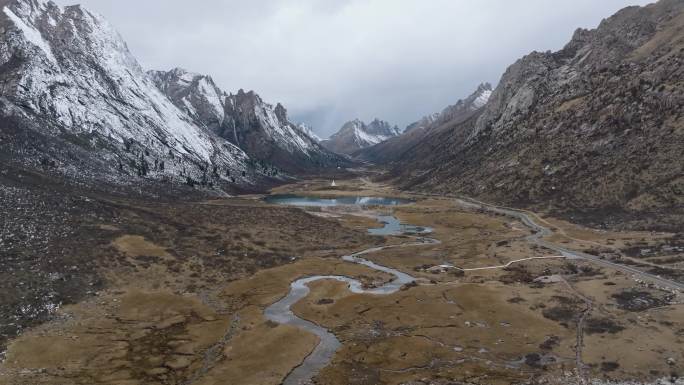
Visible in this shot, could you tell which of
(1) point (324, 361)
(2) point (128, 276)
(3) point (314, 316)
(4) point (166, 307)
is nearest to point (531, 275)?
(3) point (314, 316)

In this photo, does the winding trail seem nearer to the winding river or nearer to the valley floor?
the valley floor

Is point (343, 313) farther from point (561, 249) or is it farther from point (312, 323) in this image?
point (561, 249)

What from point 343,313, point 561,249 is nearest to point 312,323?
point 343,313

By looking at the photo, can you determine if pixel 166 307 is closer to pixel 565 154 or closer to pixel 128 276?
pixel 128 276

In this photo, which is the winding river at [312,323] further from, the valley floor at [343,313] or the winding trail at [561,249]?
the winding trail at [561,249]

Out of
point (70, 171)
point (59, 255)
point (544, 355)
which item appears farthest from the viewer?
point (70, 171)

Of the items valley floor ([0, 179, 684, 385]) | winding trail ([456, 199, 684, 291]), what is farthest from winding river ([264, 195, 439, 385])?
winding trail ([456, 199, 684, 291])

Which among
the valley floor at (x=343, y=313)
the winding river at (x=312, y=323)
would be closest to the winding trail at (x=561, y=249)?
the valley floor at (x=343, y=313)

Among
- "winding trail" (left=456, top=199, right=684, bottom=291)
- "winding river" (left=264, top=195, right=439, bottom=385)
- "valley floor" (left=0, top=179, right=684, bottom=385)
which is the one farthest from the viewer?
"winding trail" (left=456, top=199, right=684, bottom=291)
